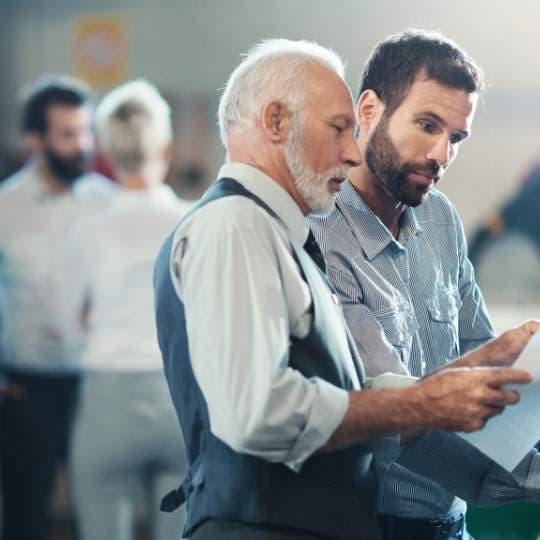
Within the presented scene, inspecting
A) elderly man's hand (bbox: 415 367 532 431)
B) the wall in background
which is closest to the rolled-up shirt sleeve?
elderly man's hand (bbox: 415 367 532 431)

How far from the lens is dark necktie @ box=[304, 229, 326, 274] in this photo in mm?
1726

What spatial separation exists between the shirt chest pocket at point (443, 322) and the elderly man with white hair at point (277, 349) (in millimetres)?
153

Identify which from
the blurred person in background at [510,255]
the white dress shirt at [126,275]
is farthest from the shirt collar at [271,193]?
the blurred person in background at [510,255]

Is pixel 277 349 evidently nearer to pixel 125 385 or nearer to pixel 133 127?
pixel 125 385

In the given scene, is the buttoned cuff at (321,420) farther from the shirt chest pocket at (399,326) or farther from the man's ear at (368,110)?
the man's ear at (368,110)

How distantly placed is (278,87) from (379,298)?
0.36 metres

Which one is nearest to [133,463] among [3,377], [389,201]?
[3,377]

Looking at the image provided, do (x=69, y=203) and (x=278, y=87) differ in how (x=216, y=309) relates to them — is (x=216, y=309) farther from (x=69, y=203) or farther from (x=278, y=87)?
(x=69, y=203)

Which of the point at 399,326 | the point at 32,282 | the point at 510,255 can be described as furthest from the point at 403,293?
the point at 510,255

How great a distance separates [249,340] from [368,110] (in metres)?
0.56

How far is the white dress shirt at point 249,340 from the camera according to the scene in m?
1.48

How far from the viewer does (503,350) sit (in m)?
1.73

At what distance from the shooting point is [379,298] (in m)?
1.81

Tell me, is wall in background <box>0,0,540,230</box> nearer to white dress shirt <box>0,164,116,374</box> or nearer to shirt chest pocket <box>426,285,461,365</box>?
white dress shirt <box>0,164,116,374</box>
